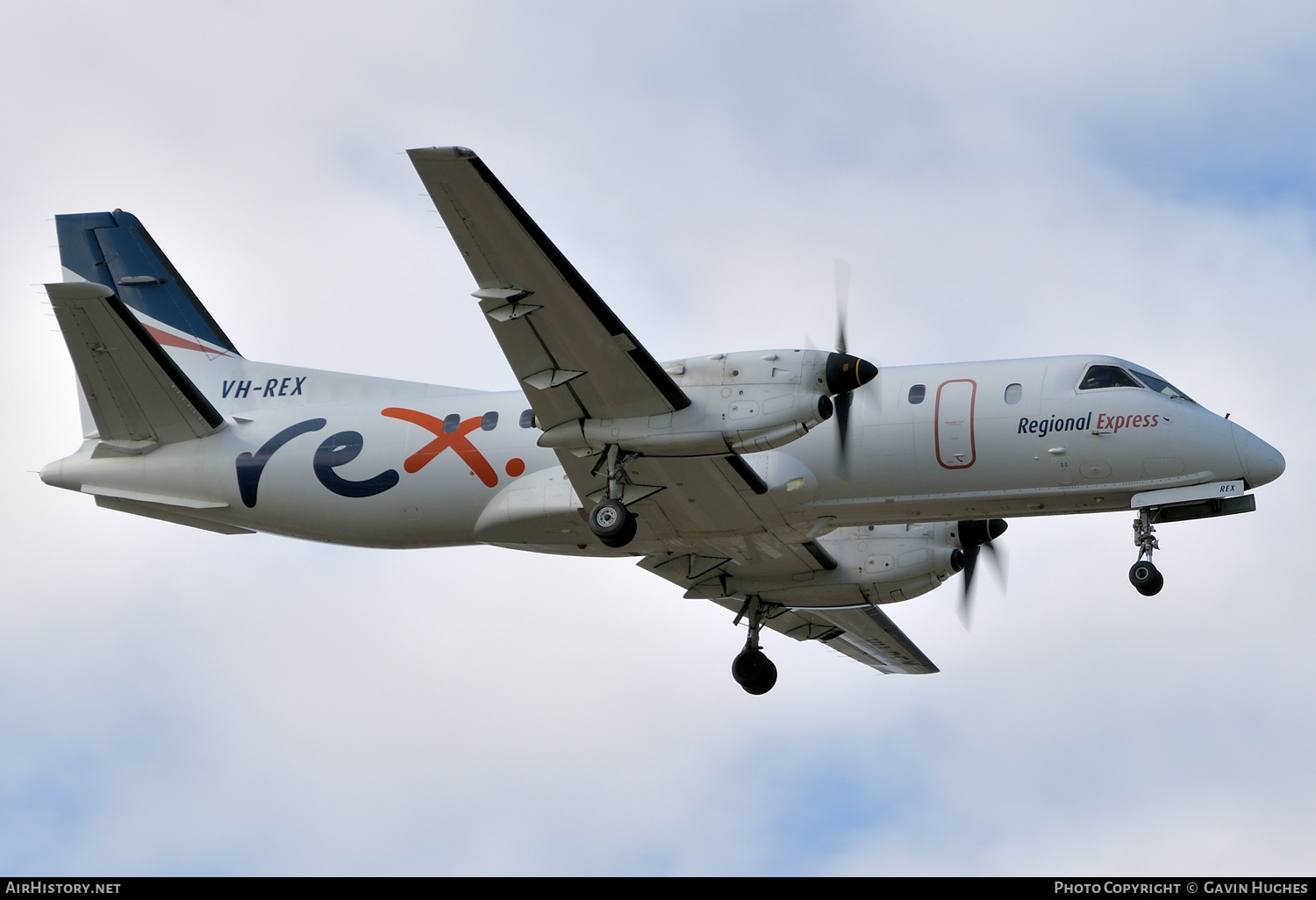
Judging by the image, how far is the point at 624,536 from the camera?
17.3 m

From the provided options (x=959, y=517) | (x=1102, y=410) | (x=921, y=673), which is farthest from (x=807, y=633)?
(x=1102, y=410)

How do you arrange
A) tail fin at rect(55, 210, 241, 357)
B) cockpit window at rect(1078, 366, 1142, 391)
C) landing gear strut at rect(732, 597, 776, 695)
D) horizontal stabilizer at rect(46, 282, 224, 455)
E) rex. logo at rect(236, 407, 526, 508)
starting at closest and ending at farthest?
1. cockpit window at rect(1078, 366, 1142, 391)
2. horizontal stabilizer at rect(46, 282, 224, 455)
3. rex. logo at rect(236, 407, 526, 508)
4. landing gear strut at rect(732, 597, 776, 695)
5. tail fin at rect(55, 210, 241, 357)

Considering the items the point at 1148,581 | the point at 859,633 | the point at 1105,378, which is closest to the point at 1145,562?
the point at 1148,581

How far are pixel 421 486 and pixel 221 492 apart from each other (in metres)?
2.89

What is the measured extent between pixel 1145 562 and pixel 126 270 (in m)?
15.6

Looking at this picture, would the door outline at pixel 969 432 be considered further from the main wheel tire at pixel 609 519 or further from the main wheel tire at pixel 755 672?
the main wheel tire at pixel 755 672

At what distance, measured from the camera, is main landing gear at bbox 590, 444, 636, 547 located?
17.2m

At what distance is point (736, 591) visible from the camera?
21.4 meters

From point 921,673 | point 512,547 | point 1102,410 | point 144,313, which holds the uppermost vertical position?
point 144,313

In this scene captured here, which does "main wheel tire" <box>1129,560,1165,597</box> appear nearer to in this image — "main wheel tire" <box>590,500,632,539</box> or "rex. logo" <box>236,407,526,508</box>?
"main wheel tire" <box>590,500,632,539</box>

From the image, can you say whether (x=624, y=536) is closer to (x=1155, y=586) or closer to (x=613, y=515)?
(x=613, y=515)

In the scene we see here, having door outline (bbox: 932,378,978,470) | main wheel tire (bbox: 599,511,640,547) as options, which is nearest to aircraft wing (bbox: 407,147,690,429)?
main wheel tire (bbox: 599,511,640,547)

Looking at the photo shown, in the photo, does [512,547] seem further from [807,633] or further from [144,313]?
[144,313]
